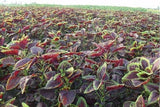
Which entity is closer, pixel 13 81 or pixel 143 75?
pixel 143 75

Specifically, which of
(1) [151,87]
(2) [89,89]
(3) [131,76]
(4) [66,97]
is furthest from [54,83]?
(1) [151,87]

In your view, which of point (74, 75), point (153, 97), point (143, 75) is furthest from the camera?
point (74, 75)

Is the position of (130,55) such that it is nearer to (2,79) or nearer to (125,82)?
(125,82)

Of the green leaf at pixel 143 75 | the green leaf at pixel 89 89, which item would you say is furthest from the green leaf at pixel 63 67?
the green leaf at pixel 143 75

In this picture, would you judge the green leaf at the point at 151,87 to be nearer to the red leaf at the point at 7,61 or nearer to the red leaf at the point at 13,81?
the red leaf at the point at 13,81

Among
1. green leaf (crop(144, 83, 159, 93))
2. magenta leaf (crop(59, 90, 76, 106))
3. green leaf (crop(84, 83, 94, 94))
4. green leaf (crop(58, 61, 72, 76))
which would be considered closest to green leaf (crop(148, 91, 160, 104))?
green leaf (crop(144, 83, 159, 93))

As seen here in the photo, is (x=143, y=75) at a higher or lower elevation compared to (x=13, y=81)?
higher

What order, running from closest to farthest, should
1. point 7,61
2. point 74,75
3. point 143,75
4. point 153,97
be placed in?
point 153,97, point 143,75, point 74,75, point 7,61

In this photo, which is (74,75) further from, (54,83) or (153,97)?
(153,97)

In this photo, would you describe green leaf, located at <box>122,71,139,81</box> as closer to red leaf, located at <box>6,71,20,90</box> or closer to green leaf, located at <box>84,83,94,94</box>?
green leaf, located at <box>84,83,94,94</box>

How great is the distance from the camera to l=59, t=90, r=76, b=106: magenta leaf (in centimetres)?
121

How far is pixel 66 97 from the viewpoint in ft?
4.10

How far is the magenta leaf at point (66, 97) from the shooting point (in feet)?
3.96

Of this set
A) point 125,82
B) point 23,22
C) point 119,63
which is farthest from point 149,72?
point 23,22
